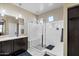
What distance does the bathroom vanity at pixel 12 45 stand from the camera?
2.00 metres

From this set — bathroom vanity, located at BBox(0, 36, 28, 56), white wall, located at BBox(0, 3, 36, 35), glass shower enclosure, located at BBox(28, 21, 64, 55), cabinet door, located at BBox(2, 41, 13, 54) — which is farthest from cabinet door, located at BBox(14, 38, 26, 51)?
white wall, located at BBox(0, 3, 36, 35)

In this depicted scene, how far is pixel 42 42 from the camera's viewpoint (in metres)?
3.52

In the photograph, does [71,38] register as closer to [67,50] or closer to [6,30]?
[67,50]

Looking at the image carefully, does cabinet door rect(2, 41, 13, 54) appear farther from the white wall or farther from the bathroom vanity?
the white wall

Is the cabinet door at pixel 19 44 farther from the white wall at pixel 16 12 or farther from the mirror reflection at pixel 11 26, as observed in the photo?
the white wall at pixel 16 12

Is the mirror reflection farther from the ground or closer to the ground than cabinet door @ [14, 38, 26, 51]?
farther from the ground

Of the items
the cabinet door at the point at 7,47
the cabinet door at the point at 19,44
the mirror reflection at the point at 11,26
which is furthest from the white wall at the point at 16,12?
the cabinet door at the point at 7,47

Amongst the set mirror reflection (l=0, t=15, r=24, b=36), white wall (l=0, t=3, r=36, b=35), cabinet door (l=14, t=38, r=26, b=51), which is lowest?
cabinet door (l=14, t=38, r=26, b=51)

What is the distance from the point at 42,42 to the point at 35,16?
4.15 ft

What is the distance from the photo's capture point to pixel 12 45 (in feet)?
7.55

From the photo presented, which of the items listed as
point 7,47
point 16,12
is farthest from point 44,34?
point 7,47

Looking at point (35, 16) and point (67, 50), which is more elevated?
point (35, 16)

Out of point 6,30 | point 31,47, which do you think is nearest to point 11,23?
point 6,30

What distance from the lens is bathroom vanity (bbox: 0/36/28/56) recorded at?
200 cm
